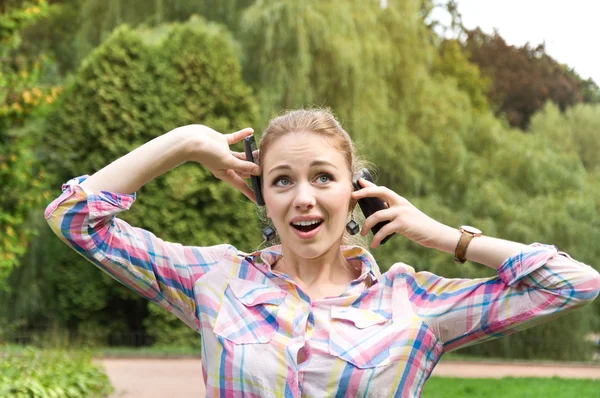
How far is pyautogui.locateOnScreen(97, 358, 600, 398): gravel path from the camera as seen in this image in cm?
743

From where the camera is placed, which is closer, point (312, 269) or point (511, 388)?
point (312, 269)

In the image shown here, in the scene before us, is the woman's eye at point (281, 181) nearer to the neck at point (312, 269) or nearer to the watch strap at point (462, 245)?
the neck at point (312, 269)

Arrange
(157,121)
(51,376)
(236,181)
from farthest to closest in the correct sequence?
1. (157,121)
2. (51,376)
3. (236,181)

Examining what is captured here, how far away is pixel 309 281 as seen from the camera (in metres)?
2.02

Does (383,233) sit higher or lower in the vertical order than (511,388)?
higher

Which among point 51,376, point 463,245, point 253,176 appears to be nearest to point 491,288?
point 463,245

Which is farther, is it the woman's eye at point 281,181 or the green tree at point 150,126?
the green tree at point 150,126

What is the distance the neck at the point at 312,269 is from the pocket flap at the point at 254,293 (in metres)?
0.10

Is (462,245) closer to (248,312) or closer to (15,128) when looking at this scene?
(248,312)

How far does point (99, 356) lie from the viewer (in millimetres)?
8539

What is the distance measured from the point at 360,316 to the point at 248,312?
0.25m

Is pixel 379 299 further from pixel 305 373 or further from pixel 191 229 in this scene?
pixel 191 229

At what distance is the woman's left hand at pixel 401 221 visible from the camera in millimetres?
1907

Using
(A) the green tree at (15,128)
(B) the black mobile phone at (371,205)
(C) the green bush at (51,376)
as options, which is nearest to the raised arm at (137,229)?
(B) the black mobile phone at (371,205)
